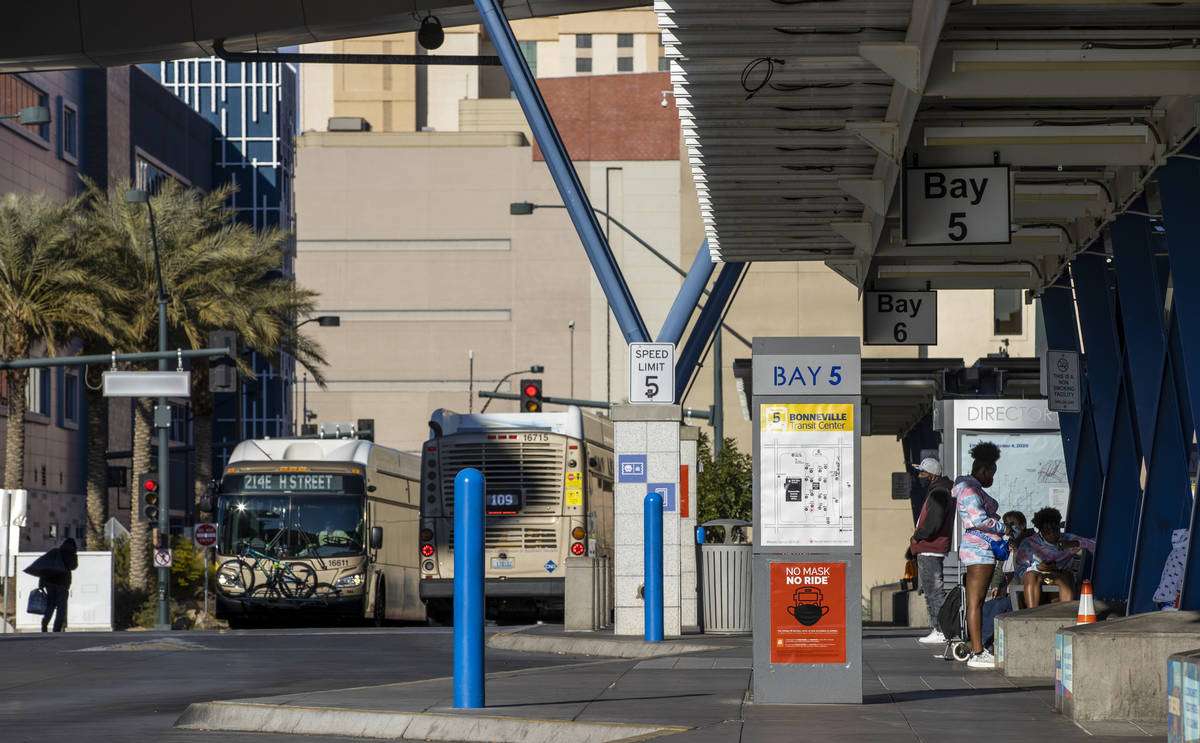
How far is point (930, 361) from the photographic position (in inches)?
1089

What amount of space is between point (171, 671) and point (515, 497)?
47.8 feet

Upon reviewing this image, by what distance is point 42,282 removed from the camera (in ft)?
135

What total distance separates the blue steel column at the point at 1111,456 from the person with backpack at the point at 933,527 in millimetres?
1357

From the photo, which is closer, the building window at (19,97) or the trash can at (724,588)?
the trash can at (724,588)

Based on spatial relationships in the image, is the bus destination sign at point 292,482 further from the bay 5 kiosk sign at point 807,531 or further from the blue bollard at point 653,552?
the bay 5 kiosk sign at point 807,531

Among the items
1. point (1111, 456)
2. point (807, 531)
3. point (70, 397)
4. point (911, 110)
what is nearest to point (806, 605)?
point (807, 531)

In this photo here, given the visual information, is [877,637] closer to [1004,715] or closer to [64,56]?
[1004,715]

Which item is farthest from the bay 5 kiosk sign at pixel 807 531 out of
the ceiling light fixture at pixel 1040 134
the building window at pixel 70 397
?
the building window at pixel 70 397

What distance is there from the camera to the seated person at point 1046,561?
16.2 m

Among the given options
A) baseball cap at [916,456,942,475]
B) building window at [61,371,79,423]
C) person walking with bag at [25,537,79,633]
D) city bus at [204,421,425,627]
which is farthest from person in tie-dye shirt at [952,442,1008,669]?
building window at [61,371,79,423]

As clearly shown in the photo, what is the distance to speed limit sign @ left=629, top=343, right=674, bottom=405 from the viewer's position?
2022 cm

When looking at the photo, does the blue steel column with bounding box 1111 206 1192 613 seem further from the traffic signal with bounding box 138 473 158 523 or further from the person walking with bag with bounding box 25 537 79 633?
the traffic signal with bounding box 138 473 158 523

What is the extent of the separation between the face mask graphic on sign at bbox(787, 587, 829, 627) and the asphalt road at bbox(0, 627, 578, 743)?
320cm

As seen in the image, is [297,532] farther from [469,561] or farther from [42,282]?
[469,561]
